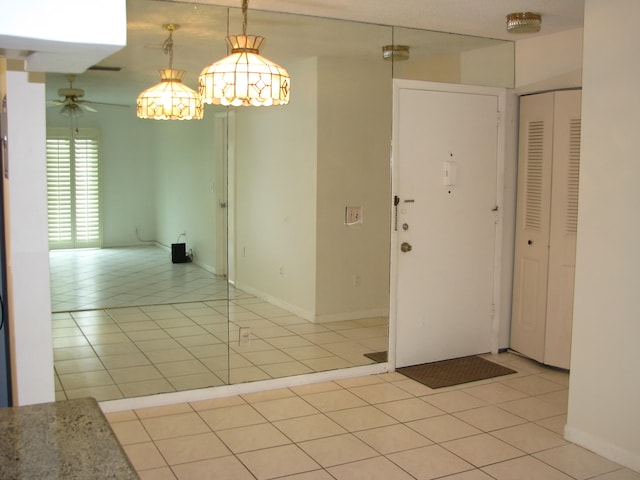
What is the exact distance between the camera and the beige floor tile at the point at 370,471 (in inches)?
120

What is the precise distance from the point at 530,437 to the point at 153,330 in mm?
→ 2263

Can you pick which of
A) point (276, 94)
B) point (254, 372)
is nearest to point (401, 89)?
point (276, 94)

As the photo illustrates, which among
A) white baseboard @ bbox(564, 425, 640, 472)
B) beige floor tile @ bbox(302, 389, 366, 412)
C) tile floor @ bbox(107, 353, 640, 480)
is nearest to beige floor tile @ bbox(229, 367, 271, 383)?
tile floor @ bbox(107, 353, 640, 480)

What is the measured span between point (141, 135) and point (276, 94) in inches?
42.4

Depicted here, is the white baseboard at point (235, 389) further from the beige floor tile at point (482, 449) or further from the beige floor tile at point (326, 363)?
the beige floor tile at point (482, 449)

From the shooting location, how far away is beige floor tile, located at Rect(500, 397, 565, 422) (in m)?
3.85

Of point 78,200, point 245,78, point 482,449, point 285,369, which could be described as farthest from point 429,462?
point 78,200

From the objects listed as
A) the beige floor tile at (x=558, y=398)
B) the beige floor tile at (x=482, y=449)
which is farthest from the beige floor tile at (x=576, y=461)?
the beige floor tile at (x=558, y=398)

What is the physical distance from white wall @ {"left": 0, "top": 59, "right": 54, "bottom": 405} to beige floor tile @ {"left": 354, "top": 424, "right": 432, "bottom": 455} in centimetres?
164

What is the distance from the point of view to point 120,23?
3.49ft

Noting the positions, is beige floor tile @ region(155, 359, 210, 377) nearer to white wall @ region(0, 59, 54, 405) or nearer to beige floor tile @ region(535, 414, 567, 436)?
white wall @ region(0, 59, 54, 405)

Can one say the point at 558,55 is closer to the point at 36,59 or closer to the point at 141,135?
the point at 141,135

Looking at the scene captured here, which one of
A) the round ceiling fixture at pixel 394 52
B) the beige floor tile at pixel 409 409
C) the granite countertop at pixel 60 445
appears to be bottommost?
the beige floor tile at pixel 409 409

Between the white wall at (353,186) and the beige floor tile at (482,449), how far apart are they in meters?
1.34
